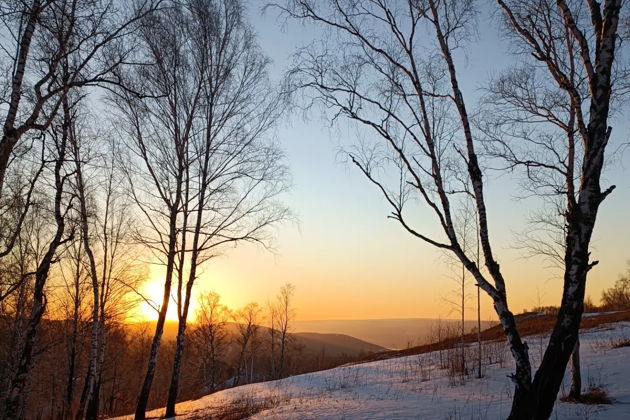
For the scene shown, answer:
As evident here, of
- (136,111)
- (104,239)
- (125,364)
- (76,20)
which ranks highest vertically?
(136,111)

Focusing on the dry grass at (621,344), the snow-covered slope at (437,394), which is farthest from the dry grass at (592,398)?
the dry grass at (621,344)

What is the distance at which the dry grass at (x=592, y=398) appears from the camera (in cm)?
778

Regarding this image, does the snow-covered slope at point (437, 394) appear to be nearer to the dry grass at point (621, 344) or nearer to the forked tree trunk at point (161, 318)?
the dry grass at point (621, 344)

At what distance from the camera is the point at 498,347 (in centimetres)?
1703

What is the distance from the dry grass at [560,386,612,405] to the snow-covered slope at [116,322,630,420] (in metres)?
0.19

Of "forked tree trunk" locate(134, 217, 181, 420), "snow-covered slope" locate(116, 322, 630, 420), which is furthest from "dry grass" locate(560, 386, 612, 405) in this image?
"forked tree trunk" locate(134, 217, 181, 420)

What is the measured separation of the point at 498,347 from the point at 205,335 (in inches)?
1153

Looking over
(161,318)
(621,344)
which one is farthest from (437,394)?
(621,344)

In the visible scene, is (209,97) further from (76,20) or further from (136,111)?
(76,20)

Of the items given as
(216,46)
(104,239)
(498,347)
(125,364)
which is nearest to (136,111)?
(216,46)

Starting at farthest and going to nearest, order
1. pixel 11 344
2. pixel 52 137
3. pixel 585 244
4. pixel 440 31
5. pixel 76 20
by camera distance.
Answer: pixel 11 344 → pixel 52 137 → pixel 440 31 → pixel 76 20 → pixel 585 244

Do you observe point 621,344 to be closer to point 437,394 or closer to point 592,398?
point 592,398

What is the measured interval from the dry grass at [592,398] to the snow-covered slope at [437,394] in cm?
19

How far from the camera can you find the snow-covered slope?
7570mm
